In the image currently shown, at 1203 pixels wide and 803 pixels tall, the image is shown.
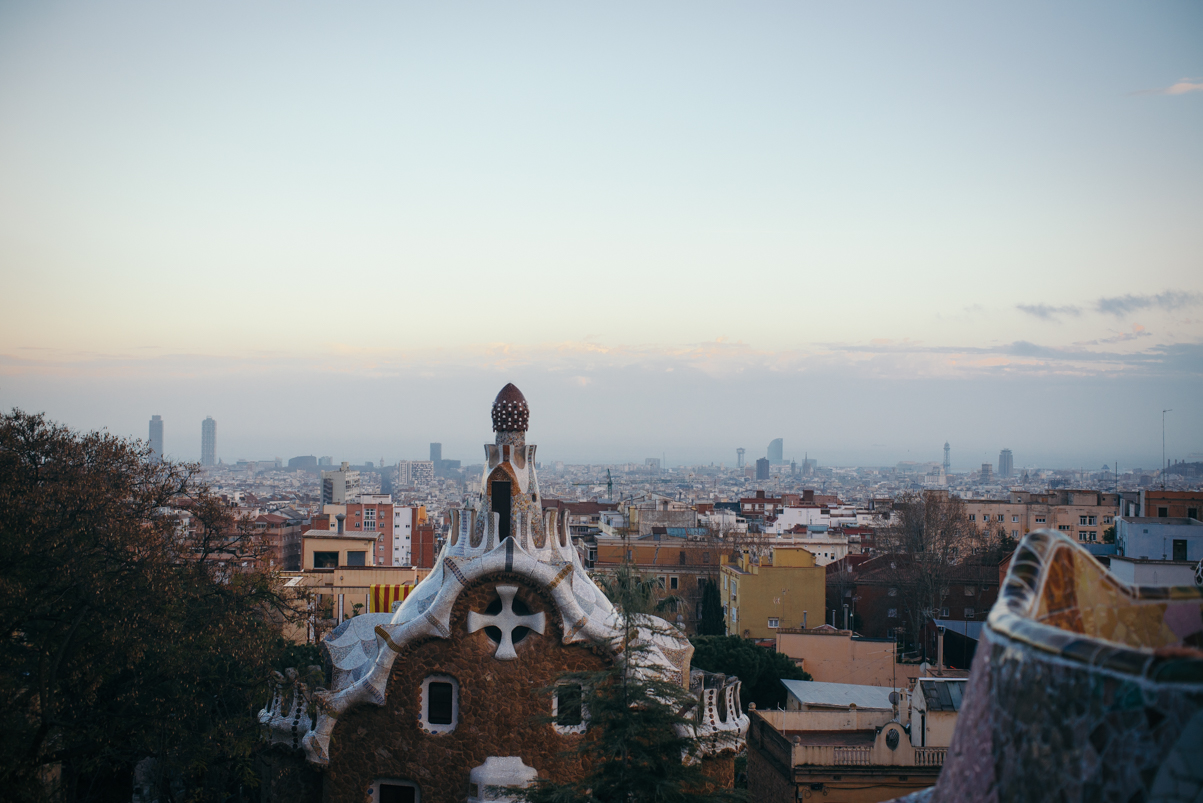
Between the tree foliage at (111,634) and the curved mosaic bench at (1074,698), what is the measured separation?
1147 cm

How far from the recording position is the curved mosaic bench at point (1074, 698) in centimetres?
261

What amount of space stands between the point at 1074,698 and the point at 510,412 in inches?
498

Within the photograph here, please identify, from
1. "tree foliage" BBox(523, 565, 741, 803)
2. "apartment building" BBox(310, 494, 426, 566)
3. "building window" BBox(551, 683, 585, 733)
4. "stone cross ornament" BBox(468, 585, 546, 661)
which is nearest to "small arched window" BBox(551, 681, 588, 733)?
"building window" BBox(551, 683, 585, 733)

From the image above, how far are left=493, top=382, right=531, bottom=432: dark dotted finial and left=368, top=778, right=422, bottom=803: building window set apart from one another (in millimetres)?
5286

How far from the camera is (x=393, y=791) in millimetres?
12852

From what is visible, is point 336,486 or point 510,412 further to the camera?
point 336,486

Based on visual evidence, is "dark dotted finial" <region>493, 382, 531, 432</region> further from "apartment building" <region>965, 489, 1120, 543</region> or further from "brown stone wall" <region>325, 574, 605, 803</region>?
"apartment building" <region>965, 489, 1120, 543</region>

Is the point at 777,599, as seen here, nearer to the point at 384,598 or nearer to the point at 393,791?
the point at 384,598

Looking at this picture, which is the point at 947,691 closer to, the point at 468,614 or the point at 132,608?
the point at 468,614

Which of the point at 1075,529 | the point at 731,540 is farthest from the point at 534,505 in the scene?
the point at 1075,529

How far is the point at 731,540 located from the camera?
5497cm

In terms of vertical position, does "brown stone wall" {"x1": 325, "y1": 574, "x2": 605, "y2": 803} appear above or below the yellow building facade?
above

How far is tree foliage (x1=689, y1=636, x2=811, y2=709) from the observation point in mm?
26188

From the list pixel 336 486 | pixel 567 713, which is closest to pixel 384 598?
pixel 567 713
